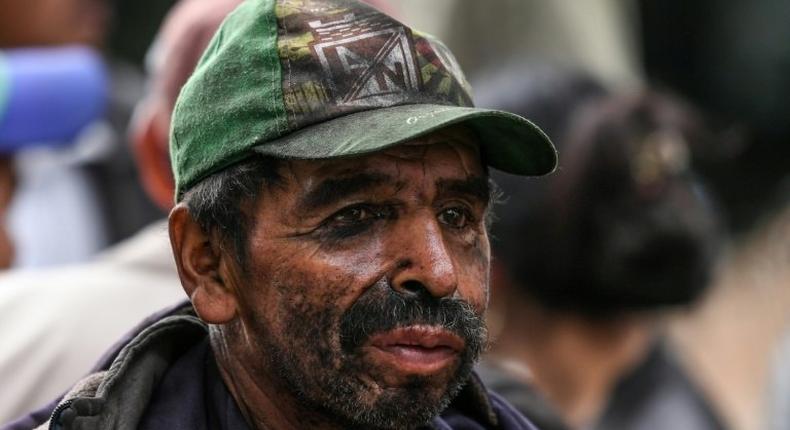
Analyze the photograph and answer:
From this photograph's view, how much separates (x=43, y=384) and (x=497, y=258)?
1.67 meters

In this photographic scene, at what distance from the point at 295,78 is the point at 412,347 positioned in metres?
0.49

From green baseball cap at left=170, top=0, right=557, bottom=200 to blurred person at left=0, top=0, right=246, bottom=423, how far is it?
108 centimetres

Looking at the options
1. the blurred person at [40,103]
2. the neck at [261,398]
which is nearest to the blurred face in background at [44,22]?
the blurred person at [40,103]

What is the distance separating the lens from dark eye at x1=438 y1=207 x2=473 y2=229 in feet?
8.80

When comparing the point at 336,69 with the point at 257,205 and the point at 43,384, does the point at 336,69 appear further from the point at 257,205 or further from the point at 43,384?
the point at 43,384

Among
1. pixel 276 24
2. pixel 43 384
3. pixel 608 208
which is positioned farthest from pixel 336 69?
pixel 608 208

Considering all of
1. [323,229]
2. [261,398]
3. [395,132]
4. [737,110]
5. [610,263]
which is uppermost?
[395,132]

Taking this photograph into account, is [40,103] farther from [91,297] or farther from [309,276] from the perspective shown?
[309,276]

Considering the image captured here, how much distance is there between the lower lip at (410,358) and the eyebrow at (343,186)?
0.26 m

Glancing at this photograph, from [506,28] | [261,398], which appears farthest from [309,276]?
[506,28]

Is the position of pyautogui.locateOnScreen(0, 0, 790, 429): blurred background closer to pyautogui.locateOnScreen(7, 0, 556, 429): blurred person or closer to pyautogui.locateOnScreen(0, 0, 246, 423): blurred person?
pyautogui.locateOnScreen(0, 0, 246, 423): blurred person

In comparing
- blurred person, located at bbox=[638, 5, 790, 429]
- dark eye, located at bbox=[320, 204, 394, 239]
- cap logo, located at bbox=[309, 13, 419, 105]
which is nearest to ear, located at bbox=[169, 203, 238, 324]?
dark eye, located at bbox=[320, 204, 394, 239]

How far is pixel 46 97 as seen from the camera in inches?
189

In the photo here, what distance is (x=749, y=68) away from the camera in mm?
10125
